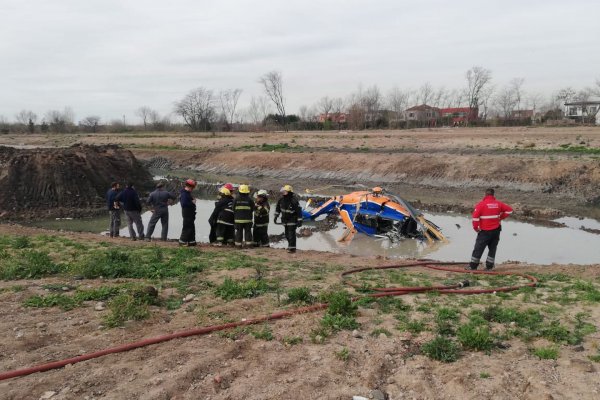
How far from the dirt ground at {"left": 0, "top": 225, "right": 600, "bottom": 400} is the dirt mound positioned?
1579 centimetres

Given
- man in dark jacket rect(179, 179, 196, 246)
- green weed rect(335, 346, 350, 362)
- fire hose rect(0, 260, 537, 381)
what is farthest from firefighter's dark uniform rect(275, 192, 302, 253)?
green weed rect(335, 346, 350, 362)

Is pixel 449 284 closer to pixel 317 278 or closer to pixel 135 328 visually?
pixel 317 278

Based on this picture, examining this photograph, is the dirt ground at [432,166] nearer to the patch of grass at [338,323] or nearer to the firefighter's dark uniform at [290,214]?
the firefighter's dark uniform at [290,214]

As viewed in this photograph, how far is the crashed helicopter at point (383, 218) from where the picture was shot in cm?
1385

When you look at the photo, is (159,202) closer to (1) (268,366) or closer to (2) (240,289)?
(2) (240,289)

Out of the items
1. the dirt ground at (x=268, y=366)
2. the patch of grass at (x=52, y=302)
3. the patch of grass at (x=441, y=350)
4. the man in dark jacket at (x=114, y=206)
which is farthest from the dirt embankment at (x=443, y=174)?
the patch of grass at (x=52, y=302)

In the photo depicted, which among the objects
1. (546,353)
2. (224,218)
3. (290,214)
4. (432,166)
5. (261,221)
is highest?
(432,166)

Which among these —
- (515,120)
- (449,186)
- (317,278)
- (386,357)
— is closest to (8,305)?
(317,278)

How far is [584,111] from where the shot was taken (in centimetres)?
6412

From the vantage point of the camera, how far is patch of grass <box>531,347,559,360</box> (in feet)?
16.4

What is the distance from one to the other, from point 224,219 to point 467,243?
7098 millimetres

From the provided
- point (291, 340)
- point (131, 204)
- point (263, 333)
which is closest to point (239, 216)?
point (131, 204)

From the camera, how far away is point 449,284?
7730 mm

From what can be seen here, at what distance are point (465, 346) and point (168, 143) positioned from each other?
49.6 meters
